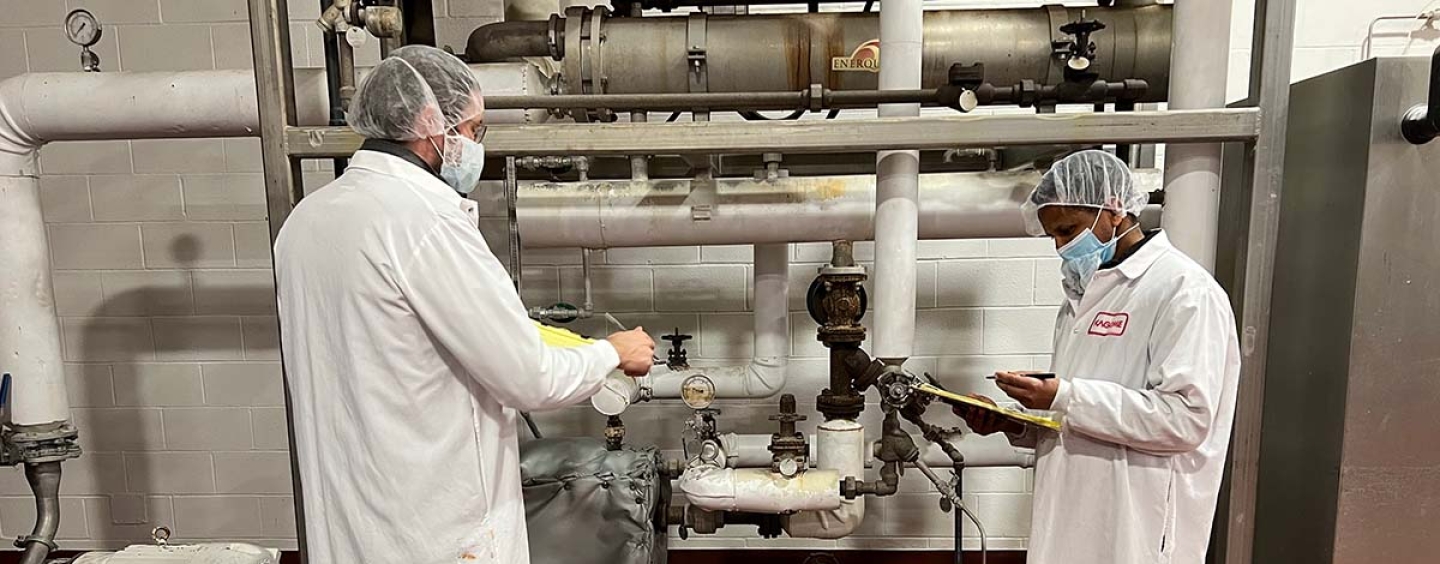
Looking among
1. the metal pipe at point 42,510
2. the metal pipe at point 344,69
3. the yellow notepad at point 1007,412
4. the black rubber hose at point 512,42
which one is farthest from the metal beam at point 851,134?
the metal pipe at point 42,510

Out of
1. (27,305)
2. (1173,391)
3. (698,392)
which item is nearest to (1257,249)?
(1173,391)

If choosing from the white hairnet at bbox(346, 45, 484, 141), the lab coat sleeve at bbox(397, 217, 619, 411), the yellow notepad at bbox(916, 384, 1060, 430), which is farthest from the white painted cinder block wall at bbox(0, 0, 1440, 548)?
the lab coat sleeve at bbox(397, 217, 619, 411)

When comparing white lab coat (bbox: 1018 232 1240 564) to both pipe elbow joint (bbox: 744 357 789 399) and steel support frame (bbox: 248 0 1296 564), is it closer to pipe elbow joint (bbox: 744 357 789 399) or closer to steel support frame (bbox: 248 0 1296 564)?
steel support frame (bbox: 248 0 1296 564)

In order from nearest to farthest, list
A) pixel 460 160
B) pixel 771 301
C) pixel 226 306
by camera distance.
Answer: pixel 460 160, pixel 771 301, pixel 226 306

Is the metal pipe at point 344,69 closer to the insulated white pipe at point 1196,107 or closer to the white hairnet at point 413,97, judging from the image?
the white hairnet at point 413,97

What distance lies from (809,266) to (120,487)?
2.18 m

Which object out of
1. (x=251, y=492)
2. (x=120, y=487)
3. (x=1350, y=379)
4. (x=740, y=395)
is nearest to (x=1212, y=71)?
(x=1350, y=379)

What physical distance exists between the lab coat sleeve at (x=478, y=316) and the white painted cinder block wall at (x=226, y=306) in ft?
3.39

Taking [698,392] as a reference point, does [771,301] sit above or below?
above

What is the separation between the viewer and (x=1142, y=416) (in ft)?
3.64

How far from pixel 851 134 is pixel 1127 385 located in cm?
63

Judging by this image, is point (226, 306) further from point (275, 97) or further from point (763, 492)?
point (763, 492)

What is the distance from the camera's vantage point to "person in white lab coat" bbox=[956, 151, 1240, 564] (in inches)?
43.5

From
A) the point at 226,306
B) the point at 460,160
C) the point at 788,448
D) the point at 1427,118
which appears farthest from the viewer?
the point at 226,306
